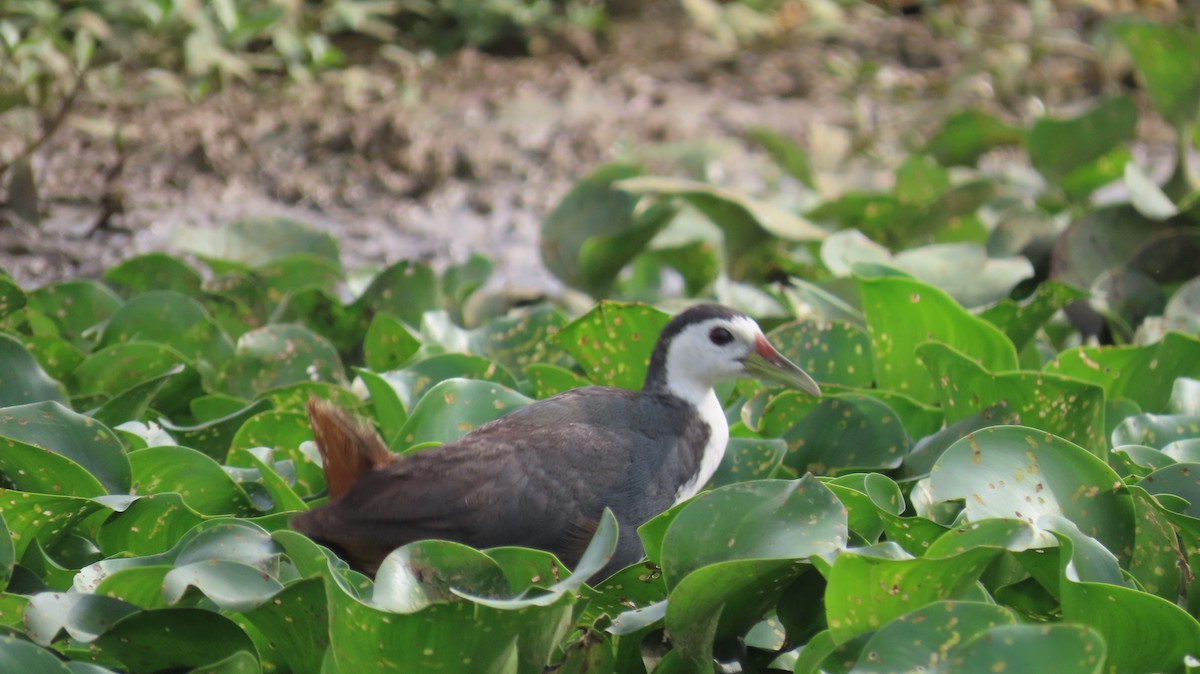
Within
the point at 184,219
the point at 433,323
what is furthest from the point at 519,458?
the point at 184,219

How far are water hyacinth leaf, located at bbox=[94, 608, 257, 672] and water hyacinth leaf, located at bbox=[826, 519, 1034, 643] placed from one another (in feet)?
2.58

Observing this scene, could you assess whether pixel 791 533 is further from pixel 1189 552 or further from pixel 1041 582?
pixel 1189 552

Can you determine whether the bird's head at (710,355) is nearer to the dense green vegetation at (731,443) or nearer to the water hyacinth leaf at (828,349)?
the dense green vegetation at (731,443)

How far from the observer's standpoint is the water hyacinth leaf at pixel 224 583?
1912 mm

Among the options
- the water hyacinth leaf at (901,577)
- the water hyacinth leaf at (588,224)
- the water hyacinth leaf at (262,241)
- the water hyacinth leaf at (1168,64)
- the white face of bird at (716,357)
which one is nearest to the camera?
the water hyacinth leaf at (901,577)

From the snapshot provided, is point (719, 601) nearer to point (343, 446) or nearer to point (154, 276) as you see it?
point (343, 446)

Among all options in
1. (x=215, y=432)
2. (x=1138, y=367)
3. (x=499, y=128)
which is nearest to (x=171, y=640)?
(x=215, y=432)

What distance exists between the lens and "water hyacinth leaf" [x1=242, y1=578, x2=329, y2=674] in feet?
6.29

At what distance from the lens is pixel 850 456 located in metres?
2.72

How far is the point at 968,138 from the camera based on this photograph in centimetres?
513

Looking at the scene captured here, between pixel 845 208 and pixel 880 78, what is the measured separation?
2.56 meters

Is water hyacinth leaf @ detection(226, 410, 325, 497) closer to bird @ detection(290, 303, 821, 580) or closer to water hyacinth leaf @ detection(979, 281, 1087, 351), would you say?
bird @ detection(290, 303, 821, 580)

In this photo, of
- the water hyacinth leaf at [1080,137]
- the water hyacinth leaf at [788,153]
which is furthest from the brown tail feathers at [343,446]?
the water hyacinth leaf at [1080,137]

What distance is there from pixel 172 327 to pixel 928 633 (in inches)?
76.3
